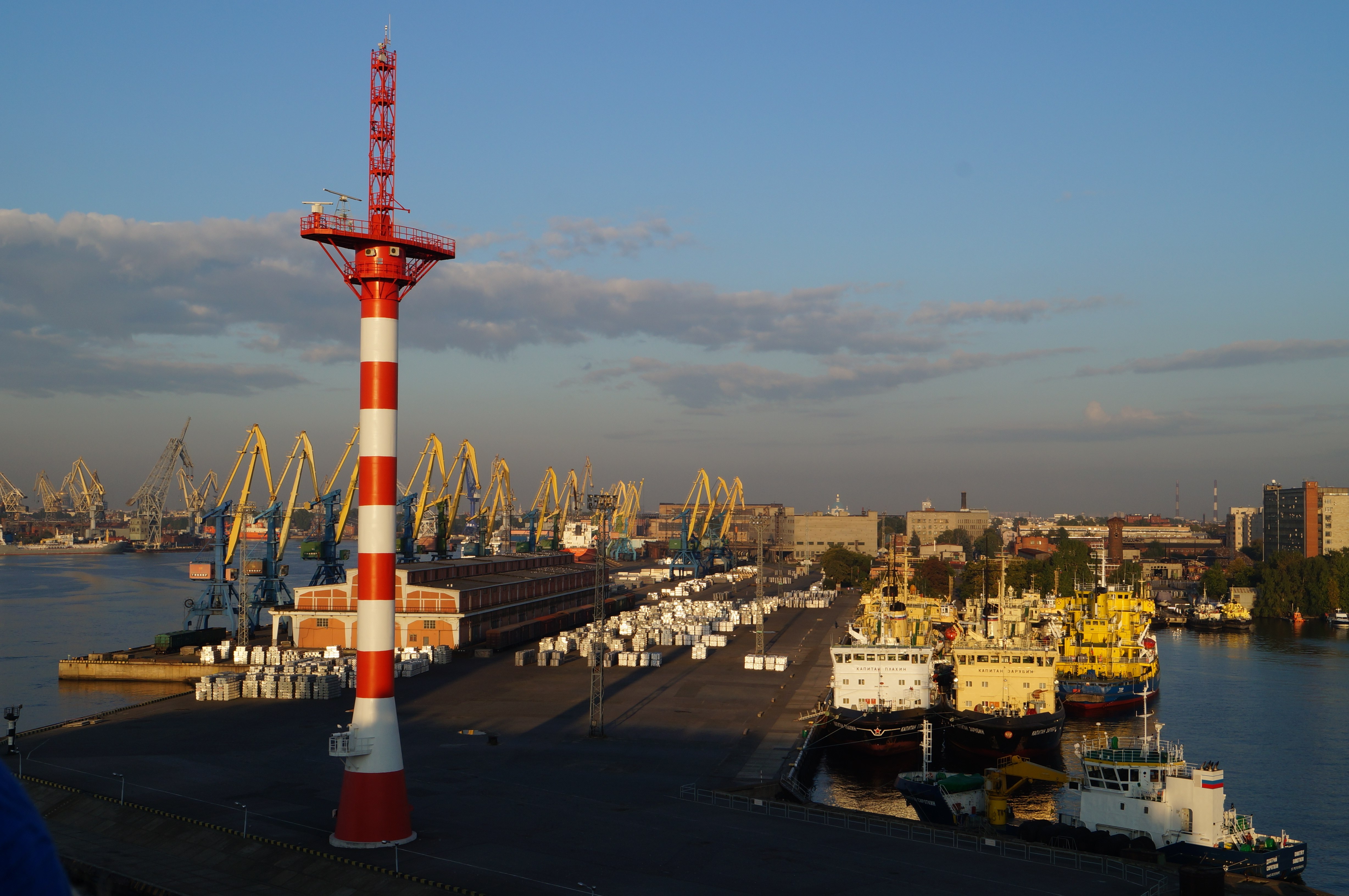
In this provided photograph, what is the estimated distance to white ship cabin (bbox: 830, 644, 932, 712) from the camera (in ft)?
187

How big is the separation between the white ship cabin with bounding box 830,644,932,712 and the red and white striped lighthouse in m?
31.0

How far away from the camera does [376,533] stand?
2944 centimetres

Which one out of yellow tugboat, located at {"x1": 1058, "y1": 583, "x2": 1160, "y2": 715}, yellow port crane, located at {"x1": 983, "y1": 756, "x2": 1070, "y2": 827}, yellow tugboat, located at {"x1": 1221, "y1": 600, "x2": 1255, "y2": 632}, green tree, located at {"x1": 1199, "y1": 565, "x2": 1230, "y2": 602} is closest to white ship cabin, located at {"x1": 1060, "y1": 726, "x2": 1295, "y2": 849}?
yellow port crane, located at {"x1": 983, "y1": 756, "x2": 1070, "y2": 827}

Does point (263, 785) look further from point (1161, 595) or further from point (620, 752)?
point (1161, 595)

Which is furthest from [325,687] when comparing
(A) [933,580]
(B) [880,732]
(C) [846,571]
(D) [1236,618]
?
(C) [846,571]

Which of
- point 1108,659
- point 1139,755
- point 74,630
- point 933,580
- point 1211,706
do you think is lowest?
point 74,630

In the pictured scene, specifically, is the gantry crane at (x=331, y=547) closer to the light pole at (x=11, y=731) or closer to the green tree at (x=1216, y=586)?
the light pole at (x=11, y=731)

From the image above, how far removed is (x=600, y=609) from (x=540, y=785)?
470 inches

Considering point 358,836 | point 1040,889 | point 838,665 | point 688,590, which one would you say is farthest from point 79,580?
point 1040,889

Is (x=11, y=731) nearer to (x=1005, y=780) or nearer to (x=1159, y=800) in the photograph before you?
(x=1005, y=780)

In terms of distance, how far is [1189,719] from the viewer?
67.0m

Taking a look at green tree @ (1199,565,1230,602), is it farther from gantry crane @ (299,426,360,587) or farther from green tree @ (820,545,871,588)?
gantry crane @ (299,426,360,587)

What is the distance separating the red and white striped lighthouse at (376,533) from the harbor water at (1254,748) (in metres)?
22.2

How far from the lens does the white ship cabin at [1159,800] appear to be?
33719mm
